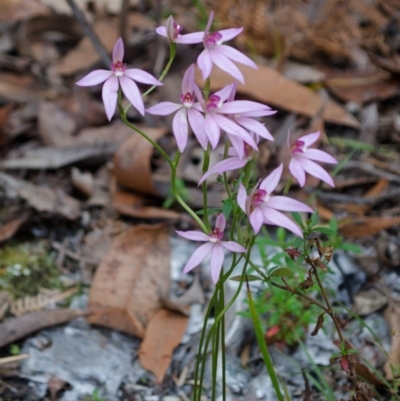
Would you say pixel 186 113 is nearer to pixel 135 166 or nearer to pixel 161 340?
pixel 161 340

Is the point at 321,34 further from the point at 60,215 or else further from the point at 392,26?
the point at 60,215

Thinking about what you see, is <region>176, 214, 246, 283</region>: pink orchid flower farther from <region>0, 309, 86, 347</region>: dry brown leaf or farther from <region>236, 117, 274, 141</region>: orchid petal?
<region>0, 309, 86, 347</region>: dry brown leaf

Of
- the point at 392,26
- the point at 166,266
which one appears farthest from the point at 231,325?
the point at 392,26

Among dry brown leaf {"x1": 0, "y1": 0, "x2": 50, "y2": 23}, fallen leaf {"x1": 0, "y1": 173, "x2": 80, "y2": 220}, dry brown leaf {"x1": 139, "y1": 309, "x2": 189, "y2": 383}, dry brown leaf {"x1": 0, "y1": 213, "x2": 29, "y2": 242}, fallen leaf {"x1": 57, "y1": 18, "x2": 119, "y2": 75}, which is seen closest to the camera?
dry brown leaf {"x1": 139, "y1": 309, "x2": 189, "y2": 383}

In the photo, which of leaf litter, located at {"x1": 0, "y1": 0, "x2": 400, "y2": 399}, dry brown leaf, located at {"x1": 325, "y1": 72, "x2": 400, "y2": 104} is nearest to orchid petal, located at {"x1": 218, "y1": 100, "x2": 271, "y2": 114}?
leaf litter, located at {"x1": 0, "y1": 0, "x2": 400, "y2": 399}

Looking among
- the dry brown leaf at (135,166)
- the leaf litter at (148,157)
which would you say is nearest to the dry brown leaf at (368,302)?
the leaf litter at (148,157)

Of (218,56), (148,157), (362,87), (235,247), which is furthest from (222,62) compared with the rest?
(362,87)

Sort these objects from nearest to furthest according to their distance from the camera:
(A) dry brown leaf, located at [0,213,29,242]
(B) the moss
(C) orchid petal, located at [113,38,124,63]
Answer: (C) orchid petal, located at [113,38,124,63] < (B) the moss < (A) dry brown leaf, located at [0,213,29,242]
